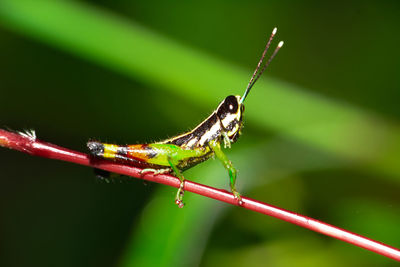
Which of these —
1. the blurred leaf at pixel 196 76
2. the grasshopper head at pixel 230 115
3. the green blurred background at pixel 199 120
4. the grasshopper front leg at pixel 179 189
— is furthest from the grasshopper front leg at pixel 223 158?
the blurred leaf at pixel 196 76

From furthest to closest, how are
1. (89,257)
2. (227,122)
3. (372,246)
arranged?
(89,257), (227,122), (372,246)

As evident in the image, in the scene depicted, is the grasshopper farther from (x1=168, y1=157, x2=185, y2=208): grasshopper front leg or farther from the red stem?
the red stem

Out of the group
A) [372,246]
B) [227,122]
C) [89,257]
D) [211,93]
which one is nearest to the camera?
[372,246]

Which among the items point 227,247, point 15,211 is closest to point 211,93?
point 227,247

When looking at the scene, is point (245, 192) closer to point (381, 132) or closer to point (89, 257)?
point (381, 132)

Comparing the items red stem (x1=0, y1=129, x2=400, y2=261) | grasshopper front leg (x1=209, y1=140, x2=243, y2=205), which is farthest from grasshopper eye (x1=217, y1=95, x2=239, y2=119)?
red stem (x1=0, y1=129, x2=400, y2=261)

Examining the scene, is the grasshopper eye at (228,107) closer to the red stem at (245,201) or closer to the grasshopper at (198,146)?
the grasshopper at (198,146)
